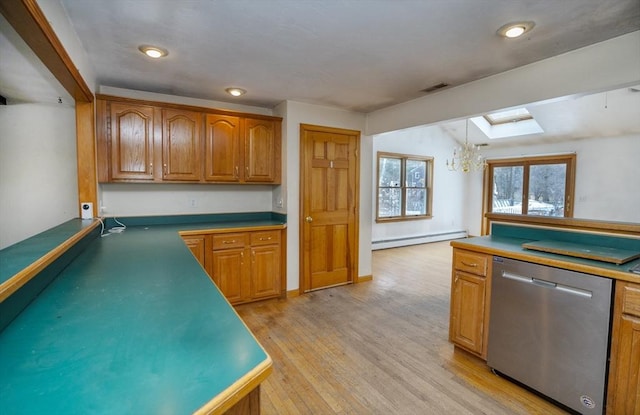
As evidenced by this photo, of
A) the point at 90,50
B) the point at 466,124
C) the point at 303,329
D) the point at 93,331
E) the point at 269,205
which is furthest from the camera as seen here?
the point at 466,124

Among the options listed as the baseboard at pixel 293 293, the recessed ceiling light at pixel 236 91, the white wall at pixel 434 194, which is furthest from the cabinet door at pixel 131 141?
the white wall at pixel 434 194

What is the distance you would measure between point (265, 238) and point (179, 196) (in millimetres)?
1148

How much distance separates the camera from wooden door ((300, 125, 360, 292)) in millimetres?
3963

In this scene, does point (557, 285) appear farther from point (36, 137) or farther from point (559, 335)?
point (36, 137)

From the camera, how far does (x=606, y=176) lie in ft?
19.2

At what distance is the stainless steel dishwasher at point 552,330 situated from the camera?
178cm

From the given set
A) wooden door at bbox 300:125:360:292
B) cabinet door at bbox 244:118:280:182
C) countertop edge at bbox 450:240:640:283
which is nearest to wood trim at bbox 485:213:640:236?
countertop edge at bbox 450:240:640:283

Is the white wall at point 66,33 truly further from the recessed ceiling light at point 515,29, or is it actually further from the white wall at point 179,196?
the recessed ceiling light at point 515,29

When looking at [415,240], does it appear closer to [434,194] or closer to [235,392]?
[434,194]

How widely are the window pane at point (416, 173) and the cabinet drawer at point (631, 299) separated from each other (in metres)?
5.53

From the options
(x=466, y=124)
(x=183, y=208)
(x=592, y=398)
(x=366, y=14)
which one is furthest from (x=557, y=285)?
(x=466, y=124)

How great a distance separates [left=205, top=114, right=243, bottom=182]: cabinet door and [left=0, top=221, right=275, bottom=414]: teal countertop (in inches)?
83.1

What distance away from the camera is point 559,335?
6.35 feet

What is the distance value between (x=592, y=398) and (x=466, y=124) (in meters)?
6.36
